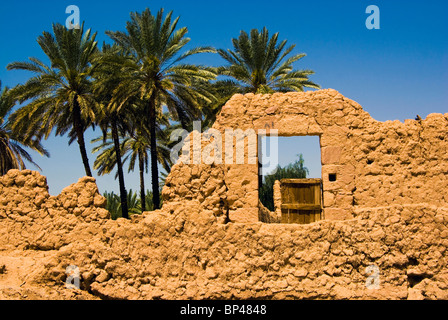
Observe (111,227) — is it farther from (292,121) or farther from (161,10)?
(161,10)

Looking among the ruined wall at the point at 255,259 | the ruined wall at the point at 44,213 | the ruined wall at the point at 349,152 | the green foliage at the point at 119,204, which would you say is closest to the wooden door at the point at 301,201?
the ruined wall at the point at 349,152

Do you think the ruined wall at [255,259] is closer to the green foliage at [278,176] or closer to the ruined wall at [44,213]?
the ruined wall at [44,213]

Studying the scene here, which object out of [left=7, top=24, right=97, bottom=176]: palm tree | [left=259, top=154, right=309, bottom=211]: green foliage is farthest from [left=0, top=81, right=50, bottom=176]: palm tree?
[left=259, top=154, right=309, bottom=211]: green foliage

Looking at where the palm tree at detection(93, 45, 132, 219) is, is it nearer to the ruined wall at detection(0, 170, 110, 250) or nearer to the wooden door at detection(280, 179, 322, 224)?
the ruined wall at detection(0, 170, 110, 250)

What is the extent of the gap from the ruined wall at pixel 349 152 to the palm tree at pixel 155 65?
253 inches

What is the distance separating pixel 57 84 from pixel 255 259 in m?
10.5

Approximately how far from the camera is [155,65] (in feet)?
46.0

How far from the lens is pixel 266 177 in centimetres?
2089

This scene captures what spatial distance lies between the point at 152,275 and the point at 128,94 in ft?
27.7

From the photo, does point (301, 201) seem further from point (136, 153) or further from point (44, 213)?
point (136, 153)

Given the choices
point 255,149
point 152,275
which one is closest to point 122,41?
point 255,149

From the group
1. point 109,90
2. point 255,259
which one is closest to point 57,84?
point 109,90

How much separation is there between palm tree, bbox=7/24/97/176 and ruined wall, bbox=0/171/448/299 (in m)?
7.80

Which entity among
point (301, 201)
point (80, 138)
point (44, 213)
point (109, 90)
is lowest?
point (44, 213)
